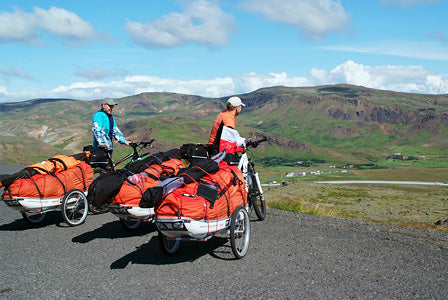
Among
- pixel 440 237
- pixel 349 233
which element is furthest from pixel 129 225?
pixel 440 237

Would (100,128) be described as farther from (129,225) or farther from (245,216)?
(245,216)

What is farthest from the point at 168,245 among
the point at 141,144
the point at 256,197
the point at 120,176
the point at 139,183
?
the point at 141,144

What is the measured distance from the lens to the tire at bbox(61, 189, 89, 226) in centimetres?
942

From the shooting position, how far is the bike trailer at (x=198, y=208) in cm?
617

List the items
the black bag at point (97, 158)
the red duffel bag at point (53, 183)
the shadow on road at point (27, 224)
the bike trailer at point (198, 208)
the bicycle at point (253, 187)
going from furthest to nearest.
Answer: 1. the black bag at point (97, 158)
2. the bicycle at point (253, 187)
3. the shadow on road at point (27, 224)
4. the red duffel bag at point (53, 183)
5. the bike trailer at point (198, 208)

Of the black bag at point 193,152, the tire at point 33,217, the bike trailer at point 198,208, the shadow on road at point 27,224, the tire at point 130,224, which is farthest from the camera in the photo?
the tire at point 33,217

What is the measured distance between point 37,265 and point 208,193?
334 cm

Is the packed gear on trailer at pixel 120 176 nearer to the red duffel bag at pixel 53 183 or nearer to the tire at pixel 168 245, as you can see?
the tire at pixel 168 245

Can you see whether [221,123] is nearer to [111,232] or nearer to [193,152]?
[193,152]

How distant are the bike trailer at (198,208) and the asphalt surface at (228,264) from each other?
73cm

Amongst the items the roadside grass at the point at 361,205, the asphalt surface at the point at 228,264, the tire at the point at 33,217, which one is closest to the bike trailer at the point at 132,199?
the asphalt surface at the point at 228,264

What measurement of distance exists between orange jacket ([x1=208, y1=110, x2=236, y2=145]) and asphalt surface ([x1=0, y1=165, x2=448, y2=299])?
2.32 metres

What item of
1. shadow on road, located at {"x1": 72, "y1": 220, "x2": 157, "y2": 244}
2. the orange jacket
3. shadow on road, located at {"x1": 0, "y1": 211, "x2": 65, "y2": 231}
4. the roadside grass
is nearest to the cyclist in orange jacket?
the orange jacket

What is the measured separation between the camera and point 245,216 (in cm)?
747
